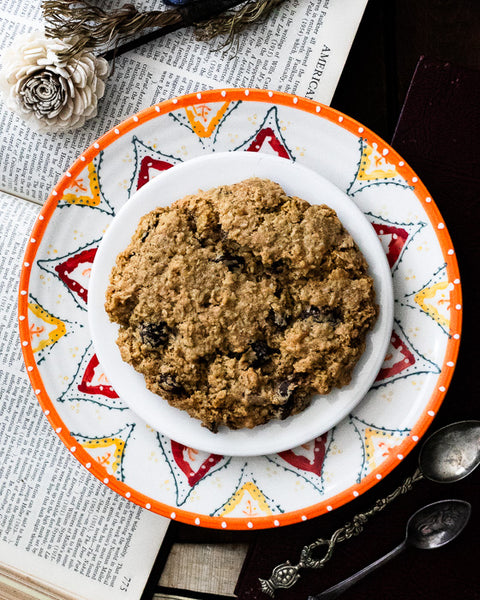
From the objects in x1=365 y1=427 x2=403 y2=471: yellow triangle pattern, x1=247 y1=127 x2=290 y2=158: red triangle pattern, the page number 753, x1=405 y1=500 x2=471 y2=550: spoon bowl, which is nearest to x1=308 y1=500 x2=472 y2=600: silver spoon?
x1=405 y1=500 x2=471 y2=550: spoon bowl

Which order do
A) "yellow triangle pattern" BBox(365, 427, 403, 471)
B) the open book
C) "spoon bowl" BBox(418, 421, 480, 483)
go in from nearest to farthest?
"yellow triangle pattern" BBox(365, 427, 403, 471) < "spoon bowl" BBox(418, 421, 480, 483) < the open book

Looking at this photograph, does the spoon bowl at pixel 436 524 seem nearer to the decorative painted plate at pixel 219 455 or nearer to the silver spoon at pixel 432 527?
the silver spoon at pixel 432 527

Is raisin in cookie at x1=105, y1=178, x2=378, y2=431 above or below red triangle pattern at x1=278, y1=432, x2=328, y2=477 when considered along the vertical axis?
above

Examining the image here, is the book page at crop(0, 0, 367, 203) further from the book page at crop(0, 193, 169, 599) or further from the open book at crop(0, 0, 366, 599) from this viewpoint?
the book page at crop(0, 193, 169, 599)

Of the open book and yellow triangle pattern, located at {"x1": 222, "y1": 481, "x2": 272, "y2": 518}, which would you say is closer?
yellow triangle pattern, located at {"x1": 222, "y1": 481, "x2": 272, "y2": 518}

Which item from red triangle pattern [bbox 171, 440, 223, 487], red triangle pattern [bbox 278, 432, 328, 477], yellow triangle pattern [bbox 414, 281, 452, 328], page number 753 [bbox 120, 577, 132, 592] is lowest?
page number 753 [bbox 120, 577, 132, 592]

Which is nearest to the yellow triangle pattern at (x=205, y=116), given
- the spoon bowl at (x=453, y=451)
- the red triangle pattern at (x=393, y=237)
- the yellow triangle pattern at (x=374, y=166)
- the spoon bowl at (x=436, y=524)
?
the yellow triangle pattern at (x=374, y=166)

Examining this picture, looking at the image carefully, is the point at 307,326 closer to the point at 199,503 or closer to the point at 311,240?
the point at 311,240
